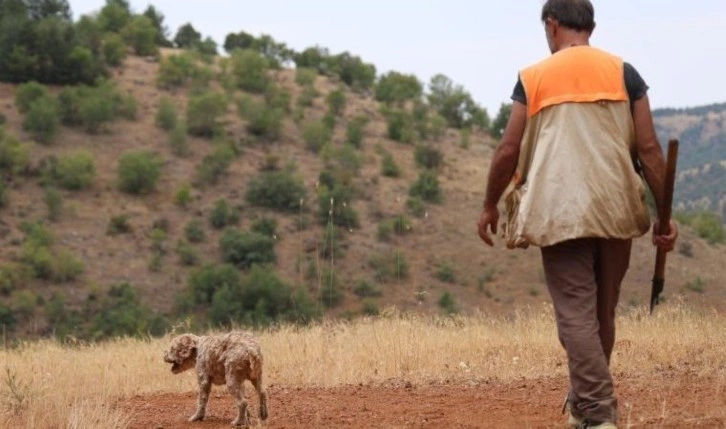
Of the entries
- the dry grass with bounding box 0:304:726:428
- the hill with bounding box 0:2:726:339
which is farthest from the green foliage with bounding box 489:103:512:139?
the dry grass with bounding box 0:304:726:428

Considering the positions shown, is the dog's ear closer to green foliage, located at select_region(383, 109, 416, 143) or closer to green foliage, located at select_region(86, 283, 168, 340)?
green foliage, located at select_region(86, 283, 168, 340)

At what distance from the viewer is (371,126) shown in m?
57.8

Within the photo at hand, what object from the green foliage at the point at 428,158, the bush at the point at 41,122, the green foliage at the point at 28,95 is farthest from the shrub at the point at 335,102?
the bush at the point at 41,122

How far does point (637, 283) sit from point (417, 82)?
1133 inches

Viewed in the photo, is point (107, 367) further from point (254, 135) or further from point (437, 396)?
point (254, 135)

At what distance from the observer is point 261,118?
176 ft

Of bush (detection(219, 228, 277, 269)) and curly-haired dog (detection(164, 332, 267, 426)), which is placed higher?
curly-haired dog (detection(164, 332, 267, 426))

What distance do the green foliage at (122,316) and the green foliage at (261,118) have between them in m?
15.6

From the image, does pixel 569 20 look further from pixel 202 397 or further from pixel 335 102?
pixel 335 102

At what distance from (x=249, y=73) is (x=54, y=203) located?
17.8 meters

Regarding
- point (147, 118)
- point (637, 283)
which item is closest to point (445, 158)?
point (147, 118)

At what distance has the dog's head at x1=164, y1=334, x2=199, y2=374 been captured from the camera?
21.8ft

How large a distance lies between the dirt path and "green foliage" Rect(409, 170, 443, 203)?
134ft

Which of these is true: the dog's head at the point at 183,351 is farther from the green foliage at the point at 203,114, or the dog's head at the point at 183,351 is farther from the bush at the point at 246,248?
the green foliage at the point at 203,114
